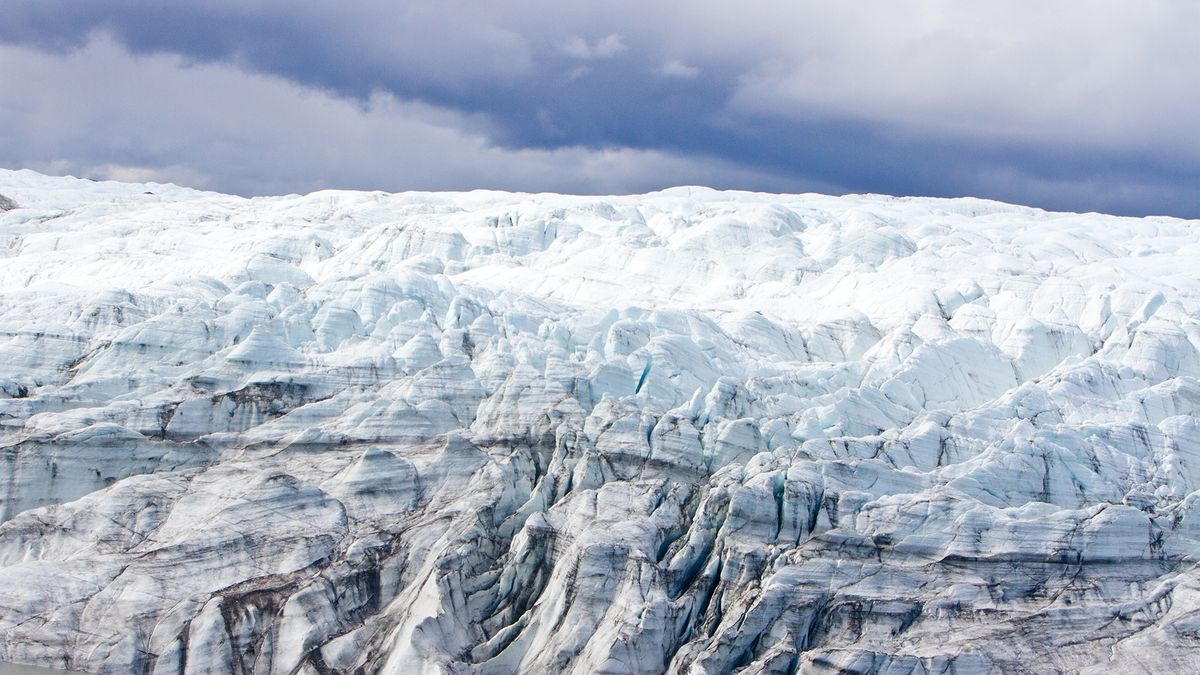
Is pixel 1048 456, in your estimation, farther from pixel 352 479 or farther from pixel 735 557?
pixel 352 479

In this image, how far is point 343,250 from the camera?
72.5 metres

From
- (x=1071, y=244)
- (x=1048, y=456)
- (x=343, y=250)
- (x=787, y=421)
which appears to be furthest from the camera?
(x=1071, y=244)

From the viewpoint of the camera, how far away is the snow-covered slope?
40.1 meters

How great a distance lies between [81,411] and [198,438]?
4.50 meters

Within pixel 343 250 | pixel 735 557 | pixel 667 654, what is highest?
pixel 343 250

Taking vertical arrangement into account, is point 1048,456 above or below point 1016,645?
above

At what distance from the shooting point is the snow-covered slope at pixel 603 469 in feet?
132

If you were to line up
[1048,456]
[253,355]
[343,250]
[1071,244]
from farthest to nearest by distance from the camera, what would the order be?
[1071,244] → [343,250] → [253,355] → [1048,456]

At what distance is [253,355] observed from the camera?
174ft

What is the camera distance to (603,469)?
46469mm

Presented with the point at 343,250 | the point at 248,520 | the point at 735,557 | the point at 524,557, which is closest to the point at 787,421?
the point at 735,557

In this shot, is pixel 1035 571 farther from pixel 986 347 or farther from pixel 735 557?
pixel 986 347

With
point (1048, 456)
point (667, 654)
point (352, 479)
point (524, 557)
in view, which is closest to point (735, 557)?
point (667, 654)

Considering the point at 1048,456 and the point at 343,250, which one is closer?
the point at 1048,456
